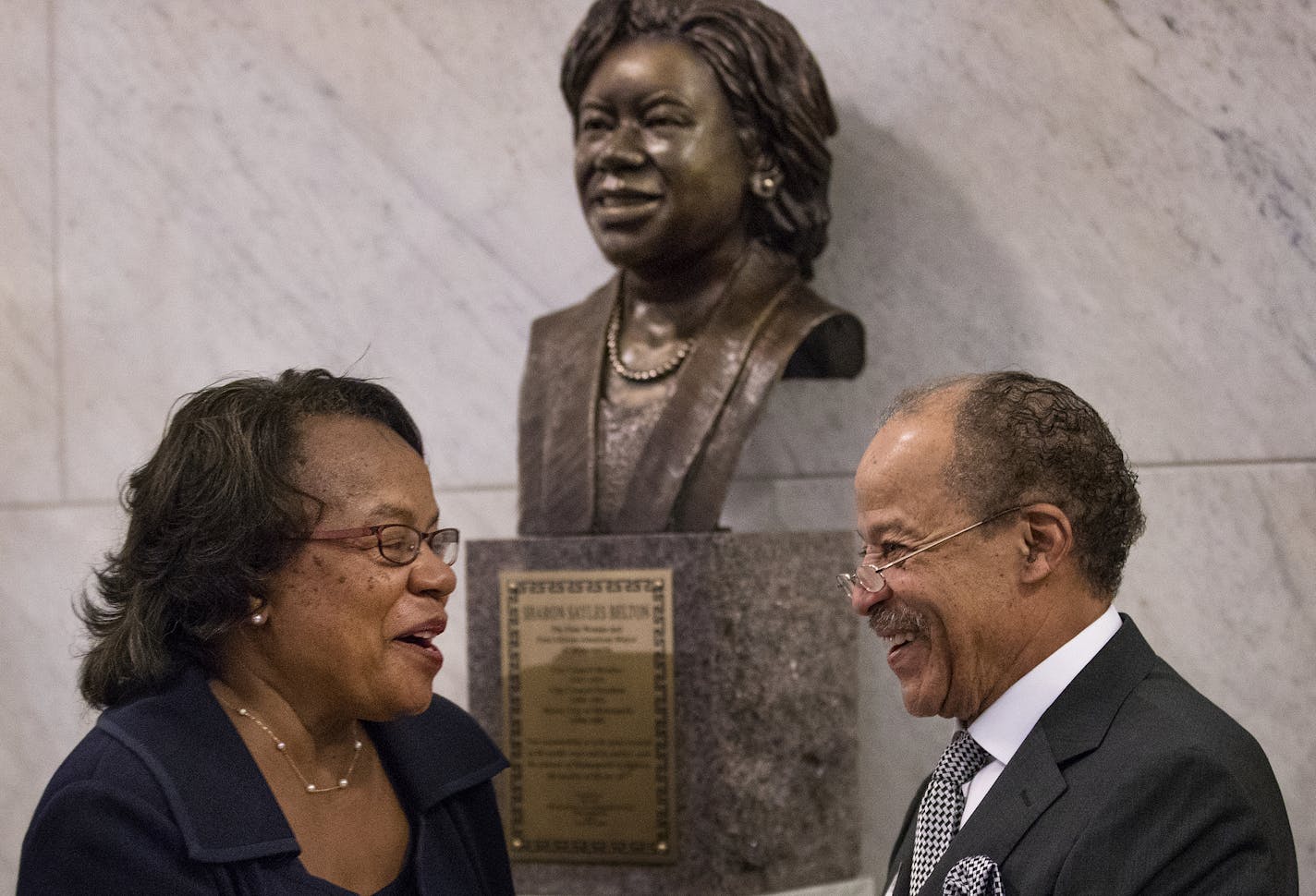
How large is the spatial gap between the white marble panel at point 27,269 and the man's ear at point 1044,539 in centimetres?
366

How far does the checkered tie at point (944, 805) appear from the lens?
2.12m

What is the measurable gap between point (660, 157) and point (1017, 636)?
1.62m

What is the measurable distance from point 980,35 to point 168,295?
2553mm

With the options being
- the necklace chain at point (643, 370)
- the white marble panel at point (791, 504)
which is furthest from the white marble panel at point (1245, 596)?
the necklace chain at point (643, 370)

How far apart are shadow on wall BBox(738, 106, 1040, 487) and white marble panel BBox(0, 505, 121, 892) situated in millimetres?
2230

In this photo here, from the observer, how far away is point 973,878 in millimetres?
1908

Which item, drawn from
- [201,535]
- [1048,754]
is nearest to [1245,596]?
[1048,754]

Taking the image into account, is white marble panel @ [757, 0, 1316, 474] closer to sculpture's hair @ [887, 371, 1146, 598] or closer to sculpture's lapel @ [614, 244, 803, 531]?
sculpture's lapel @ [614, 244, 803, 531]

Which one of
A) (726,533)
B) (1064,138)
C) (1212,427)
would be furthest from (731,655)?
(1064,138)

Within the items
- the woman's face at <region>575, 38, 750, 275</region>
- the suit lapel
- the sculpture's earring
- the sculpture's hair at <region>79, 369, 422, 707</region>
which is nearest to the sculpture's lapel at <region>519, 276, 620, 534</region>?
the woman's face at <region>575, 38, 750, 275</region>

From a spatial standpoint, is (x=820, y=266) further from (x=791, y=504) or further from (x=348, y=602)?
(x=348, y=602)

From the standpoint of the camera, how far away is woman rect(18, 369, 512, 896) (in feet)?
7.30

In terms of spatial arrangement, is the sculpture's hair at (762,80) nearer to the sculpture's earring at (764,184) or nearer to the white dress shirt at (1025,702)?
the sculpture's earring at (764,184)

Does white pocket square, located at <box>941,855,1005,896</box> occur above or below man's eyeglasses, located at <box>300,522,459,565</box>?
below
